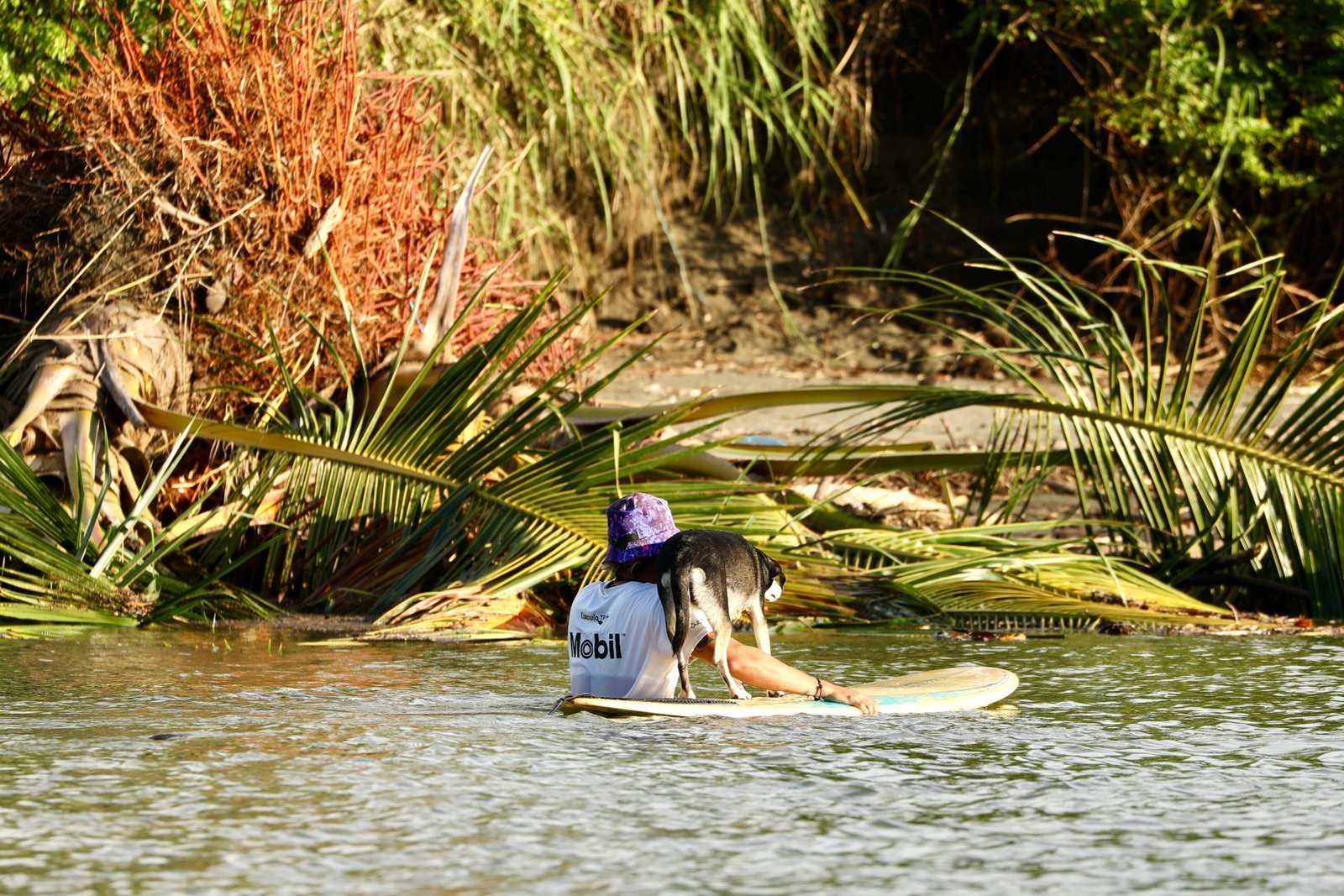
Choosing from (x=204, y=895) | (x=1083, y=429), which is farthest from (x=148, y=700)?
(x=1083, y=429)

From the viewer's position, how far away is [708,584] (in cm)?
407

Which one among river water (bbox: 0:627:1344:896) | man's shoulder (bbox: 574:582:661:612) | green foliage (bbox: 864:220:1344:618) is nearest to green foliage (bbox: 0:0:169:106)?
river water (bbox: 0:627:1344:896)

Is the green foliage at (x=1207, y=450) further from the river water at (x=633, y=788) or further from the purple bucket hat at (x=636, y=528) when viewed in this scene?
the purple bucket hat at (x=636, y=528)

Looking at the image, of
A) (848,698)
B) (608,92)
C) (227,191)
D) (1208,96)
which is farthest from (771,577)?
(1208,96)

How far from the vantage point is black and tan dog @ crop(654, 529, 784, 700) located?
160 inches

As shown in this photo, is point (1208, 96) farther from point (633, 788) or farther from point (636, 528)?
point (633, 788)

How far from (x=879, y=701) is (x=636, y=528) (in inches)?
29.7

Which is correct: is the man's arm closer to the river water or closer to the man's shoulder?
the river water

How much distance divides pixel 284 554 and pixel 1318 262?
349 inches

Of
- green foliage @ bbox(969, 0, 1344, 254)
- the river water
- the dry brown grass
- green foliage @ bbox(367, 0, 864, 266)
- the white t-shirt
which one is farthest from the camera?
green foliage @ bbox(969, 0, 1344, 254)

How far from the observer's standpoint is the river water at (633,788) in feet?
8.98

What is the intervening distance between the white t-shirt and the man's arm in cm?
10

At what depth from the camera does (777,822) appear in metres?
3.07

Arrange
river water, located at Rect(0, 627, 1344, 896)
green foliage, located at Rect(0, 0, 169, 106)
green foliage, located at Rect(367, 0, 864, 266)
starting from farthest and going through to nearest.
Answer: green foliage, located at Rect(367, 0, 864, 266) < green foliage, located at Rect(0, 0, 169, 106) < river water, located at Rect(0, 627, 1344, 896)
